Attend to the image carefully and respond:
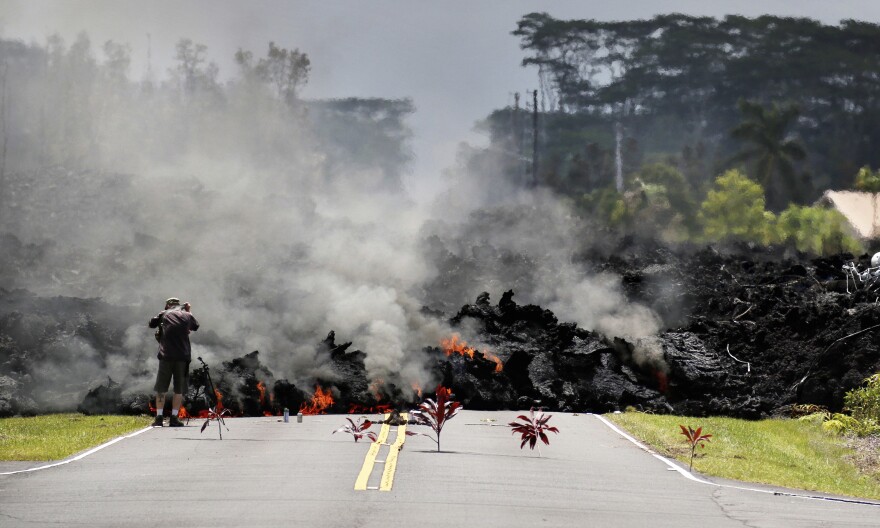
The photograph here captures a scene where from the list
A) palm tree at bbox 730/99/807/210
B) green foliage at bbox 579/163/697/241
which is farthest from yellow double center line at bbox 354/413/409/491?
palm tree at bbox 730/99/807/210

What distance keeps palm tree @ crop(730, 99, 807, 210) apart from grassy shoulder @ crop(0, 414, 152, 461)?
2960 inches

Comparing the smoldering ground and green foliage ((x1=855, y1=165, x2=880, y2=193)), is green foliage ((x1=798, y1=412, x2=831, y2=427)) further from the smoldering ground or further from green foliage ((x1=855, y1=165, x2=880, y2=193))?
green foliage ((x1=855, y1=165, x2=880, y2=193))

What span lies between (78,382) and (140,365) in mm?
1421

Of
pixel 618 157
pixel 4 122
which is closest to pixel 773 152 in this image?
pixel 618 157

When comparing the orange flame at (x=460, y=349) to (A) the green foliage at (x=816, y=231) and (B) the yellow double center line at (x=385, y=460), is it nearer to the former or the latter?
(B) the yellow double center line at (x=385, y=460)

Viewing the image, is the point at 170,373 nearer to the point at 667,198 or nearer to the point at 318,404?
the point at 318,404

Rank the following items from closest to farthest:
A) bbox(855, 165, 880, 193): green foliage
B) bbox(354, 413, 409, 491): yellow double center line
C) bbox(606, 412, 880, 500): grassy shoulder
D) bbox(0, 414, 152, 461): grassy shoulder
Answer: bbox(354, 413, 409, 491): yellow double center line
bbox(0, 414, 152, 461): grassy shoulder
bbox(606, 412, 880, 500): grassy shoulder
bbox(855, 165, 880, 193): green foliage

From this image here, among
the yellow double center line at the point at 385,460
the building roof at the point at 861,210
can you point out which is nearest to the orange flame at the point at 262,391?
the yellow double center line at the point at 385,460

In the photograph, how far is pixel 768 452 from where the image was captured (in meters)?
20.8

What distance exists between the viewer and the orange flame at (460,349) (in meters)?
26.9

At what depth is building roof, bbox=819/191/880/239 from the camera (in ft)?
243

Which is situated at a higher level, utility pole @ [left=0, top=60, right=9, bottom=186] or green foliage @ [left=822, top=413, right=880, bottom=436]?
utility pole @ [left=0, top=60, right=9, bottom=186]

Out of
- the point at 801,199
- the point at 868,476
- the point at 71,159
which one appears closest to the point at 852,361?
the point at 868,476

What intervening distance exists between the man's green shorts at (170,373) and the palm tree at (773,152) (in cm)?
7558
